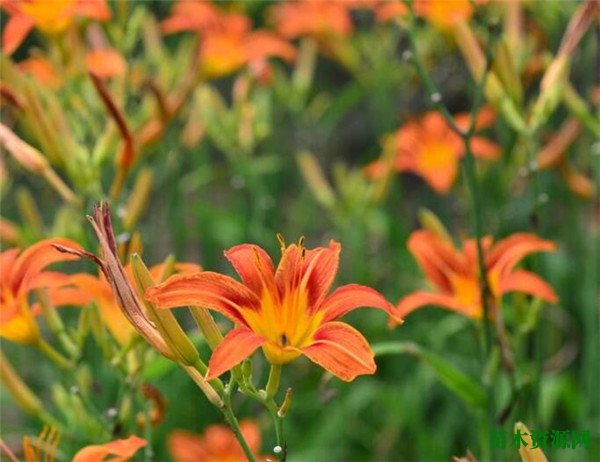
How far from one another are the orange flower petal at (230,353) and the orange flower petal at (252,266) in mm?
106

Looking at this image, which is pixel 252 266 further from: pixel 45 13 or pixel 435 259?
pixel 45 13

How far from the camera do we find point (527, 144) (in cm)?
171

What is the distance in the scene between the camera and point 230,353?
1.00m

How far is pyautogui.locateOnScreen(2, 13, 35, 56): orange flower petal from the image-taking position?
1.68m

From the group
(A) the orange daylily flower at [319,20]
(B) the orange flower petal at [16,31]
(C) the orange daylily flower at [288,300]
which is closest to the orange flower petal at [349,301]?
(C) the orange daylily flower at [288,300]

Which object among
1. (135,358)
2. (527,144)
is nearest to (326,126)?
(527,144)

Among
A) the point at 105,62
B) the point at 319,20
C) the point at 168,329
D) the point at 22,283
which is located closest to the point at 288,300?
the point at 168,329

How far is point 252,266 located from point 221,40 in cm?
131

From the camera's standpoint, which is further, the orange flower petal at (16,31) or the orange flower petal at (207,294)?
the orange flower petal at (16,31)

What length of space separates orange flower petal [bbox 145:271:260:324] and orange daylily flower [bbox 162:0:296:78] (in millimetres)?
1150

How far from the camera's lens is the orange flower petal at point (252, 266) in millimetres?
1118

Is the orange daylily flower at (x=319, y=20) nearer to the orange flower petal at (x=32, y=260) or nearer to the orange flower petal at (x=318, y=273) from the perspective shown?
the orange flower petal at (x=32, y=260)

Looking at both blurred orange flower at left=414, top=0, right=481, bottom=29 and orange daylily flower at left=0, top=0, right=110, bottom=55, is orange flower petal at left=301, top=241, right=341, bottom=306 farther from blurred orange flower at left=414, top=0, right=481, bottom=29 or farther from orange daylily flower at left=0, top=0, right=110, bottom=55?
blurred orange flower at left=414, top=0, right=481, bottom=29

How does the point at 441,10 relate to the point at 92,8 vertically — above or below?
below
